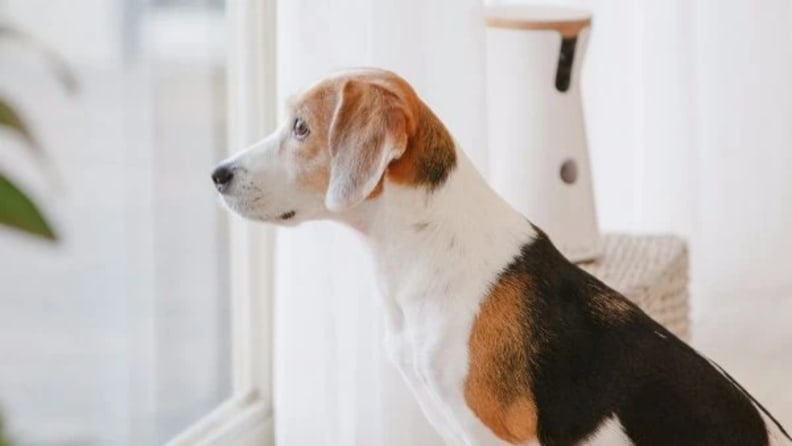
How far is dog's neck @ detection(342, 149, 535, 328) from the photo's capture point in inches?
53.4

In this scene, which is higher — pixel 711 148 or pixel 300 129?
pixel 300 129

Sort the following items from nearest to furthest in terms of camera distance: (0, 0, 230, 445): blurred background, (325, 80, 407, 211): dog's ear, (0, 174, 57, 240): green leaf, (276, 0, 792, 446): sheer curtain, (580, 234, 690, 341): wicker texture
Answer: (0, 174, 57, 240): green leaf
(325, 80, 407, 211): dog's ear
(0, 0, 230, 445): blurred background
(580, 234, 690, 341): wicker texture
(276, 0, 792, 446): sheer curtain

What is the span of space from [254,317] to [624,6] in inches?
42.9

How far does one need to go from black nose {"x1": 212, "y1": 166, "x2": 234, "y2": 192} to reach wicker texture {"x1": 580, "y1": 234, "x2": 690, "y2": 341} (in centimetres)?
86

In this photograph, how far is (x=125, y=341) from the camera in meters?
1.96

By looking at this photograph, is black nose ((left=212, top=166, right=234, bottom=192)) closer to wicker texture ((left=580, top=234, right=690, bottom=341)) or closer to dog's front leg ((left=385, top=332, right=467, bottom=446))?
dog's front leg ((left=385, top=332, right=467, bottom=446))

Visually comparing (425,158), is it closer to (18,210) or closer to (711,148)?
(18,210)

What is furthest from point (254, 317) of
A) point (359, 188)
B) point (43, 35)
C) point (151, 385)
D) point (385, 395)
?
point (359, 188)

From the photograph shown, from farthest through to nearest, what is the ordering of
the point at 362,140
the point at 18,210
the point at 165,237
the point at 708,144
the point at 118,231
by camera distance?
the point at 708,144
the point at 165,237
the point at 118,231
the point at 362,140
the point at 18,210

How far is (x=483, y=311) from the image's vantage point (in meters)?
1.35

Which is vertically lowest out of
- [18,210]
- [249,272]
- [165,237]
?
[249,272]

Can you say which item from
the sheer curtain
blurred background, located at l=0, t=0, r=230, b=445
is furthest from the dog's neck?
the sheer curtain

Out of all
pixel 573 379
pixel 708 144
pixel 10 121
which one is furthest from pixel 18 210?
pixel 708 144

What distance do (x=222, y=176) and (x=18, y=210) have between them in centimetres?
93
